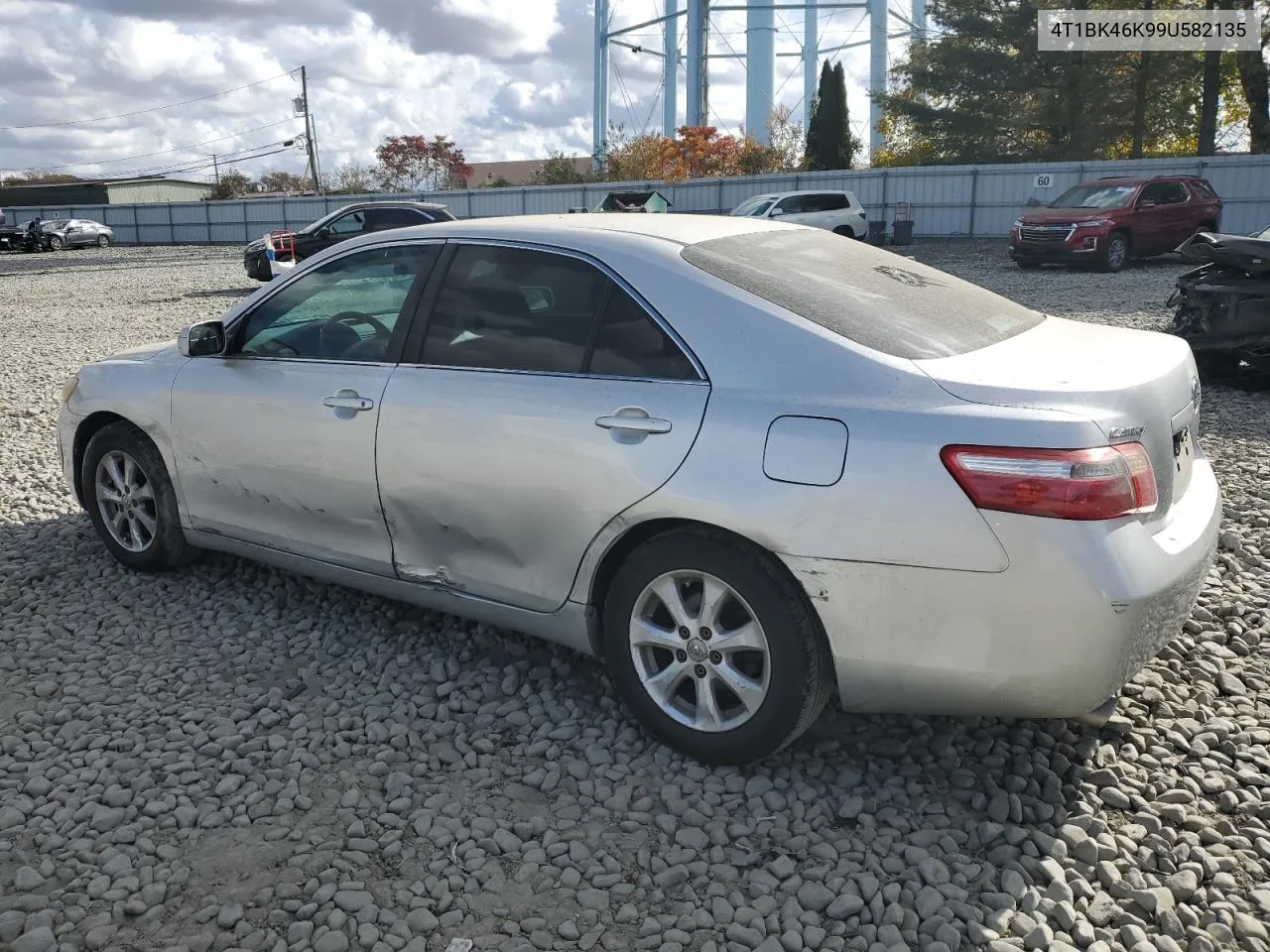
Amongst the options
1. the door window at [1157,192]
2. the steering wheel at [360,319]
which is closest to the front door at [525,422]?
the steering wheel at [360,319]

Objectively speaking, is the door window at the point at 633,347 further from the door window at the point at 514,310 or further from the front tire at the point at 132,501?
the front tire at the point at 132,501

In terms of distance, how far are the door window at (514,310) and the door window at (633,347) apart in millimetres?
60

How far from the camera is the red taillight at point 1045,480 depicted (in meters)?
2.66

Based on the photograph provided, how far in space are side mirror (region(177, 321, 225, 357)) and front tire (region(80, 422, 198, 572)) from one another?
56cm

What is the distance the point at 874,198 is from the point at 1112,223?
12349 mm

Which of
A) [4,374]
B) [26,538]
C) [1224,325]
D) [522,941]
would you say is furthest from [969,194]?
[522,941]

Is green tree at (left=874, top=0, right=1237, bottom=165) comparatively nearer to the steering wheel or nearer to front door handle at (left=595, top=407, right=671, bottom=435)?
the steering wheel

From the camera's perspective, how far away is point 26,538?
18.2ft

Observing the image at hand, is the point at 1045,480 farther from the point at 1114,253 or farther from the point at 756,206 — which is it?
the point at 756,206

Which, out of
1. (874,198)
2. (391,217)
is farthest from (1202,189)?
(391,217)

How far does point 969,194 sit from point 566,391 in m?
29.1

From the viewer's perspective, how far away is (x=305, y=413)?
3998mm

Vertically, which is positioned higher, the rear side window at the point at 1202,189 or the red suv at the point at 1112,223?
the rear side window at the point at 1202,189

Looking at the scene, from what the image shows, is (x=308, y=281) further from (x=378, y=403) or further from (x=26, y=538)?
(x=26, y=538)
